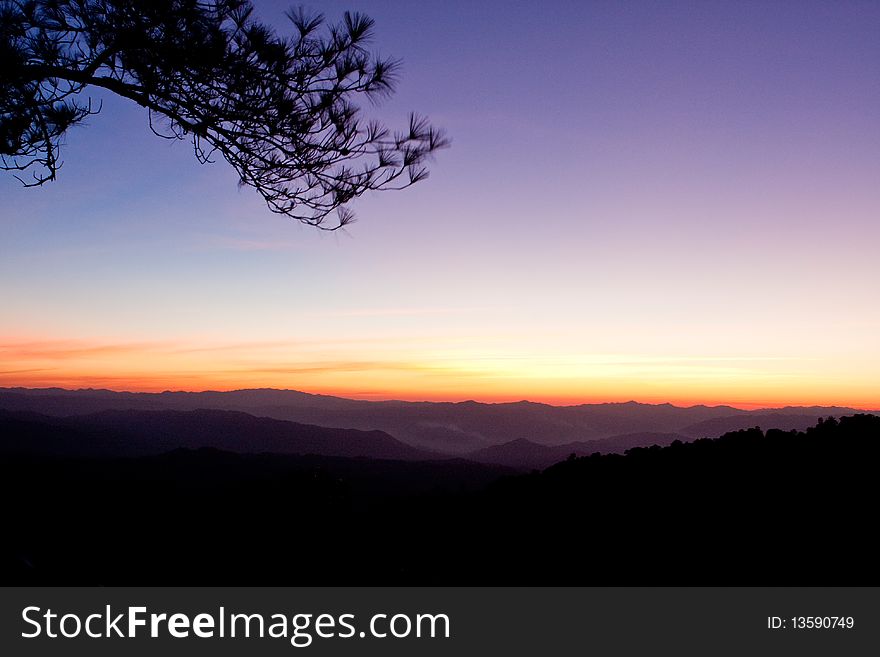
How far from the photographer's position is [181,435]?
338 feet

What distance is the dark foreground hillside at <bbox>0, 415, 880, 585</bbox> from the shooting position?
507cm

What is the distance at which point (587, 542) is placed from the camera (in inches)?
234

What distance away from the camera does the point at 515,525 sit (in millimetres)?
6711

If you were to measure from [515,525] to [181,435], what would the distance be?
10687 cm

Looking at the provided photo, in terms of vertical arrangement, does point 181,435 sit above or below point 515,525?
below

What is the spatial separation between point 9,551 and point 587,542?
15.7 feet

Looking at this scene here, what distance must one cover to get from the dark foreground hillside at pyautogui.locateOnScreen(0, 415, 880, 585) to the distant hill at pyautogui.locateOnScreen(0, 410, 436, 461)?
66.5m

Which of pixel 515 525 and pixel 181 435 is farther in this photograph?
pixel 181 435

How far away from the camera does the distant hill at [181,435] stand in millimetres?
75250

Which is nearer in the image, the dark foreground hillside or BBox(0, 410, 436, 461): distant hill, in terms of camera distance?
the dark foreground hillside

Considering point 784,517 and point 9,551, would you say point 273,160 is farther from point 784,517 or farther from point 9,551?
point 784,517

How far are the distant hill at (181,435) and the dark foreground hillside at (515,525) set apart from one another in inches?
2618

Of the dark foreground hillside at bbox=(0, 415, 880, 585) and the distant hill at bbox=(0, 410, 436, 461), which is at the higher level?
the dark foreground hillside at bbox=(0, 415, 880, 585)
